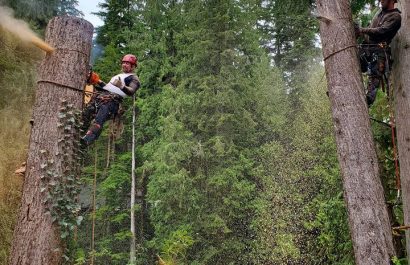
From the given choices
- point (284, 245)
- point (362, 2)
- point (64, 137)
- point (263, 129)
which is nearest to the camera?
point (64, 137)

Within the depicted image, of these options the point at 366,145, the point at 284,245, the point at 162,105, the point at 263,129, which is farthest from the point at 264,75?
the point at 366,145

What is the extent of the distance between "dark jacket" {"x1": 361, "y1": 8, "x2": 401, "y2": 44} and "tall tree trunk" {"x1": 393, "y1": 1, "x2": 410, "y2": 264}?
0.38 feet

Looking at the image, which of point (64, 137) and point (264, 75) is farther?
point (264, 75)

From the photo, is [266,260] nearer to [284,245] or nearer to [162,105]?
[284,245]

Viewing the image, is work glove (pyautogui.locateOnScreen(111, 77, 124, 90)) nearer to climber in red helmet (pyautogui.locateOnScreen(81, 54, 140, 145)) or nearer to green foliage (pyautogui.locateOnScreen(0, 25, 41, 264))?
climber in red helmet (pyautogui.locateOnScreen(81, 54, 140, 145))

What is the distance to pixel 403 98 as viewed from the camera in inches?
211

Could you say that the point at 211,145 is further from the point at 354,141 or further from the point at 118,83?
the point at 354,141

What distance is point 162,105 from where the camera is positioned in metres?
18.8

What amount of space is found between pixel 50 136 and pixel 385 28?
4.17m

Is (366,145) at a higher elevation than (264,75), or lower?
lower

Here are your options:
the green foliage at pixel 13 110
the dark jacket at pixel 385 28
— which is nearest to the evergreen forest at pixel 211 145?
the green foliage at pixel 13 110

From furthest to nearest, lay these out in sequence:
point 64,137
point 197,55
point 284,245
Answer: point 197,55, point 284,245, point 64,137

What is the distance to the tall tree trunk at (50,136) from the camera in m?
4.40

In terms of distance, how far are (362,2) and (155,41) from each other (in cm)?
1452
